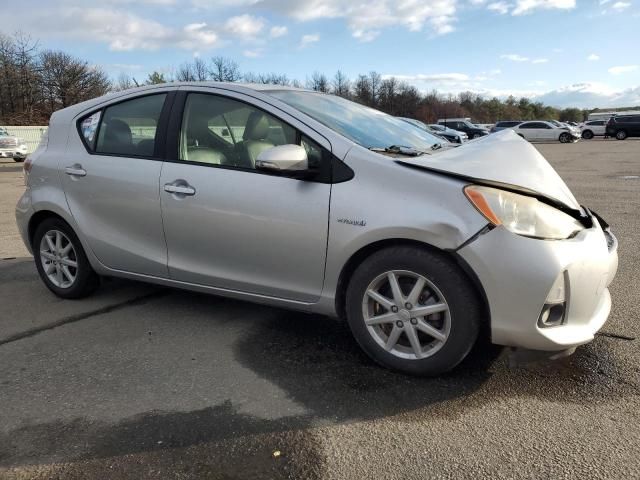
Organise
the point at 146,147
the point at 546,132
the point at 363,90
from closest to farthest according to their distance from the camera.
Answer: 1. the point at 146,147
2. the point at 546,132
3. the point at 363,90

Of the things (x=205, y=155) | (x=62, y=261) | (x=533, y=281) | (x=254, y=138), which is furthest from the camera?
(x=62, y=261)

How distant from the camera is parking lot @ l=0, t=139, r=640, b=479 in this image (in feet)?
7.54

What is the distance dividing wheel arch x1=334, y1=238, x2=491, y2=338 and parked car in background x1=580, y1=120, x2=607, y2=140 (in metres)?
46.3

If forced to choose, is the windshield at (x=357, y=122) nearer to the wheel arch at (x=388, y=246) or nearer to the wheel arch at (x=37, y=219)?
the wheel arch at (x=388, y=246)

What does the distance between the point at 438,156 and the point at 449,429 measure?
1.55 metres

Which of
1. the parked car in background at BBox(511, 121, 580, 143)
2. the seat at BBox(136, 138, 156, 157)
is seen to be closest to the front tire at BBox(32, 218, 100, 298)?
the seat at BBox(136, 138, 156, 157)

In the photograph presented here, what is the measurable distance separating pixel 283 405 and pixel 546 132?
139 ft

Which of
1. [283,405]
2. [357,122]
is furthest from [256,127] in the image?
[283,405]

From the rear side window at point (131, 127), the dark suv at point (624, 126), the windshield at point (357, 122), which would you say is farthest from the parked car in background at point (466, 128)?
the rear side window at point (131, 127)

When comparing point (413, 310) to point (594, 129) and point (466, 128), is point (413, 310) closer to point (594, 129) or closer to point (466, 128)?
point (466, 128)

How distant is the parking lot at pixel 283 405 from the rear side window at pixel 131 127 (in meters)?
1.27

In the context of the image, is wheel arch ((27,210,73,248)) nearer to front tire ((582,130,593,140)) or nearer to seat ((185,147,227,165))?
seat ((185,147,227,165))

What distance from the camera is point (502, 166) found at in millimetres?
3025

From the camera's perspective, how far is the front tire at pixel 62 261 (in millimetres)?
4328
